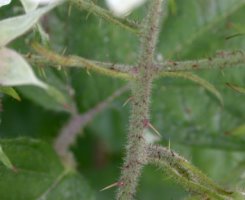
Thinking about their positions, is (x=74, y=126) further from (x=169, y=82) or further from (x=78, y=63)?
(x=78, y=63)

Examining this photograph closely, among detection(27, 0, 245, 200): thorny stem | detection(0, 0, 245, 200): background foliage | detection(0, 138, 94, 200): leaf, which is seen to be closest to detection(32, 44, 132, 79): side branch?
detection(27, 0, 245, 200): thorny stem

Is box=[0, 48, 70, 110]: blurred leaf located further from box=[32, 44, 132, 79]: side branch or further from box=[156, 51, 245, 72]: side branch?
box=[156, 51, 245, 72]: side branch

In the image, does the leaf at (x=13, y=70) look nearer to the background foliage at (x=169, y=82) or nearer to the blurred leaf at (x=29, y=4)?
the blurred leaf at (x=29, y=4)

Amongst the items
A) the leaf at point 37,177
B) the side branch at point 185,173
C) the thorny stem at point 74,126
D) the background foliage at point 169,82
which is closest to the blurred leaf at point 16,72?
the side branch at point 185,173

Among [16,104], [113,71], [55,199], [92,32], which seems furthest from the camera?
[16,104]

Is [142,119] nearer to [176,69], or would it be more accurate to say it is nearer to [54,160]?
[176,69]

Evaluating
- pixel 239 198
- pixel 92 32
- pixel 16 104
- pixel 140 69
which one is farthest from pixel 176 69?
pixel 16 104

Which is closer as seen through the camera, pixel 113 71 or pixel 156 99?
pixel 113 71

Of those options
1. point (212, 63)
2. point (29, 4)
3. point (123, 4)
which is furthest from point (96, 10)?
point (123, 4)
